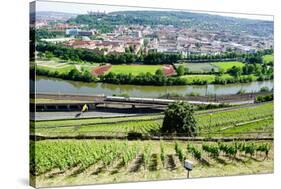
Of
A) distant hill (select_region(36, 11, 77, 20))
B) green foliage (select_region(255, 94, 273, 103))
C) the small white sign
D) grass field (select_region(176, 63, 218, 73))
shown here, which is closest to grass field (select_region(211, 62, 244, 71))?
grass field (select_region(176, 63, 218, 73))

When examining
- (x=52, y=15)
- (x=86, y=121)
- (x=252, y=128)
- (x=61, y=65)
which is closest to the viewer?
(x=52, y=15)

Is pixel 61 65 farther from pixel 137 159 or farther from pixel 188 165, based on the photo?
pixel 188 165

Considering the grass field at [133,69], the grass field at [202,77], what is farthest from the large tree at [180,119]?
the grass field at [133,69]

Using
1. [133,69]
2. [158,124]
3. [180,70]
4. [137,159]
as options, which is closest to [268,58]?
[180,70]

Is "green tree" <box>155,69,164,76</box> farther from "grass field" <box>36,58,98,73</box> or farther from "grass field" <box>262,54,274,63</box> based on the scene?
"grass field" <box>262,54,274,63</box>

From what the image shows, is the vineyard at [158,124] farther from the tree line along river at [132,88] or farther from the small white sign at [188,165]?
the small white sign at [188,165]
